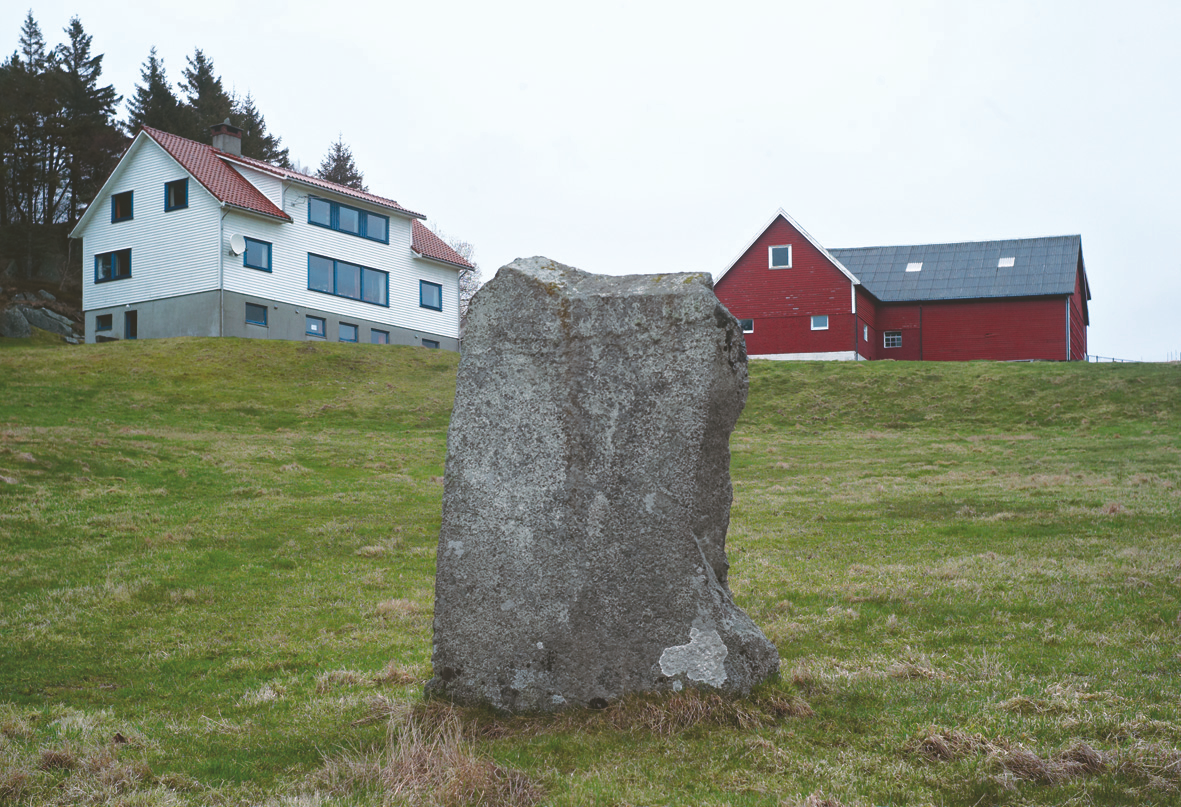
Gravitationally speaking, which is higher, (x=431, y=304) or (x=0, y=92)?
(x=0, y=92)

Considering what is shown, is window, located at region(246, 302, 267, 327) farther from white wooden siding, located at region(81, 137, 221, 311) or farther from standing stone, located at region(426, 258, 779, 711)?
standing stone, located at region(426, 258, 779, 711)

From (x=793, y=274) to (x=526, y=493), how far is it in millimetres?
46681

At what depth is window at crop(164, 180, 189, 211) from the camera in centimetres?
4531

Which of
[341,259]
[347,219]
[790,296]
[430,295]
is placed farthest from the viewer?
[430,295]

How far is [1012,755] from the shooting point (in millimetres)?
5293

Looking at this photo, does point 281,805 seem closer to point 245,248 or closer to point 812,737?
point 812,737

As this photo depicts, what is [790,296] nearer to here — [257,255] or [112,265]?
[257,255]

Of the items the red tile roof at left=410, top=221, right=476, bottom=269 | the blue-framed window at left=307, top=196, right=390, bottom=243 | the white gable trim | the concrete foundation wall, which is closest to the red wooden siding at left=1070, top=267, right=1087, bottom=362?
the white gable trim

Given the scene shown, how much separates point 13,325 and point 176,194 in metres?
12.0

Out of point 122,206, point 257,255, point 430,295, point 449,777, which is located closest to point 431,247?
point 430,295

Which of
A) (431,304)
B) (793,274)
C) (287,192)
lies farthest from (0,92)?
(793,274)

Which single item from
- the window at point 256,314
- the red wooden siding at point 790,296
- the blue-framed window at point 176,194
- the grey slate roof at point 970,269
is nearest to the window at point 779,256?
the red wooden siding at point 790,296

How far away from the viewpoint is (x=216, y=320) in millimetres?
44156

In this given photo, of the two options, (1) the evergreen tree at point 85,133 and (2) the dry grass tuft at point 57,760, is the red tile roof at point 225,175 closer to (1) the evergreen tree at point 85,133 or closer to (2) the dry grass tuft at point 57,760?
(1) the evergreen tree at point 85,133
